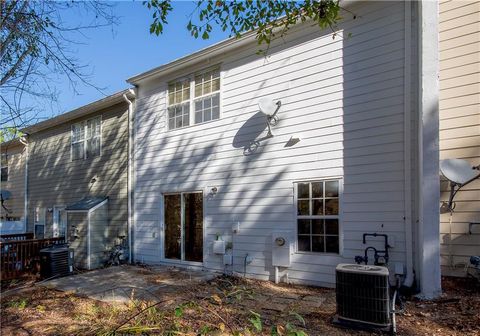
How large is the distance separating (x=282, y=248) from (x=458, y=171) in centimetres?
342

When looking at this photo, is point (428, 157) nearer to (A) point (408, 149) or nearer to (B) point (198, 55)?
(A) point (408, 149)

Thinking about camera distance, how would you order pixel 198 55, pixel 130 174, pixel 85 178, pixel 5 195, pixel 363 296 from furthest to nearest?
pixel 5 195 → pixel 85 178 → pixel 130 174 → pixel 198 55 → pixel 363 296

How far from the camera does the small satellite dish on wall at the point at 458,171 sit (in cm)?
525

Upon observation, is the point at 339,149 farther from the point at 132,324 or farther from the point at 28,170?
the point at 28,170

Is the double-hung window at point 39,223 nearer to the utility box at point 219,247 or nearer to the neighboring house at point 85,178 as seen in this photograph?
the neighboring house at point 85,178

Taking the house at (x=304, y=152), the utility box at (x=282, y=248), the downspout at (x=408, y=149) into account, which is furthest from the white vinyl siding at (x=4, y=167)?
the downspout at (x=408, y=149)

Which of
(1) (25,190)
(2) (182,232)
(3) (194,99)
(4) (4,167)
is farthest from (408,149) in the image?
(4) (4,167)

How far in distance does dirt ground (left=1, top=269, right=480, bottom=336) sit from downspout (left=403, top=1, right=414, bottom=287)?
0.64 metres

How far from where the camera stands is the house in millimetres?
5617

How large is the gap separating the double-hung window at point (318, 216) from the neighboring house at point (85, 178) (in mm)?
5886

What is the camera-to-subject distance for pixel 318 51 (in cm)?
686

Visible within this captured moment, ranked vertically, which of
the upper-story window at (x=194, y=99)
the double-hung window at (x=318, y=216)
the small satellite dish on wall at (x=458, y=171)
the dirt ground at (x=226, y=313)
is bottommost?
the dirt ground at (x=226, y=313)

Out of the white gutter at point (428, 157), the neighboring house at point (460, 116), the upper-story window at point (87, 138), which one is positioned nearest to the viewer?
the white gutter at point (428, 157)

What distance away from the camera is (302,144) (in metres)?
6.93
